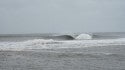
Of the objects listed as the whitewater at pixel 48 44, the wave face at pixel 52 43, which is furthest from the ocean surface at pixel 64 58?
the wave face at pixel 52 43

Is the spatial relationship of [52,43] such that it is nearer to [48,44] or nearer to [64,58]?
[48,44]

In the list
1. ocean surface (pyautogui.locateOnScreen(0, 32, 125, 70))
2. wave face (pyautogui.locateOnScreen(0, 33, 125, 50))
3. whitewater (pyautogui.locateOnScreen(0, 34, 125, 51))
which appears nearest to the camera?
ocean surface (pyautogui.locateOnScreen(0, 32, 125, 70))

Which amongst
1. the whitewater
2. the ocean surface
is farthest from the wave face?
the ocean surface

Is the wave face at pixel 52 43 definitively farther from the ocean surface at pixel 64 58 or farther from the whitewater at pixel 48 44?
the ocean surface at pixel 64 58

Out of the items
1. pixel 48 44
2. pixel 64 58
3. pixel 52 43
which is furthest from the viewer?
pixel 52 43

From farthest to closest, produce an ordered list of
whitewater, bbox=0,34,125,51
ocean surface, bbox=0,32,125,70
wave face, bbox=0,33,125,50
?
wave face, bbox=0,33,125,50 → whitewater, bbox=0,34,125,51 → ocean surface, bbox=0,32,125,70

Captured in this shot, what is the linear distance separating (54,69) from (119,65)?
308 cm

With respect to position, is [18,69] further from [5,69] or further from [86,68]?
[86,68]

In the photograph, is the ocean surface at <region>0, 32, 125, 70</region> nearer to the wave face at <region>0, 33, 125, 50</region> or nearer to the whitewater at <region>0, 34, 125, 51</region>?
the whitewater at <region>0, 34, 125, 51</region>

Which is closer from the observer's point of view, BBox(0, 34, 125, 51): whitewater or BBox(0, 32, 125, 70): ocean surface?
BBox(0, 32, 125, 70): ocean surface

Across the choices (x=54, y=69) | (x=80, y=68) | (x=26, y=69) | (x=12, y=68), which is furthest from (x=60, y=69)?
(x=12, y=68)

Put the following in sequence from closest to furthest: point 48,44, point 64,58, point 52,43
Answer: point 64,58 < point 48,44 < point 52,43

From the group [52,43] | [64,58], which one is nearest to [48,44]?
[52,43]

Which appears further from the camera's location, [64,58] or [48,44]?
[48,44]
